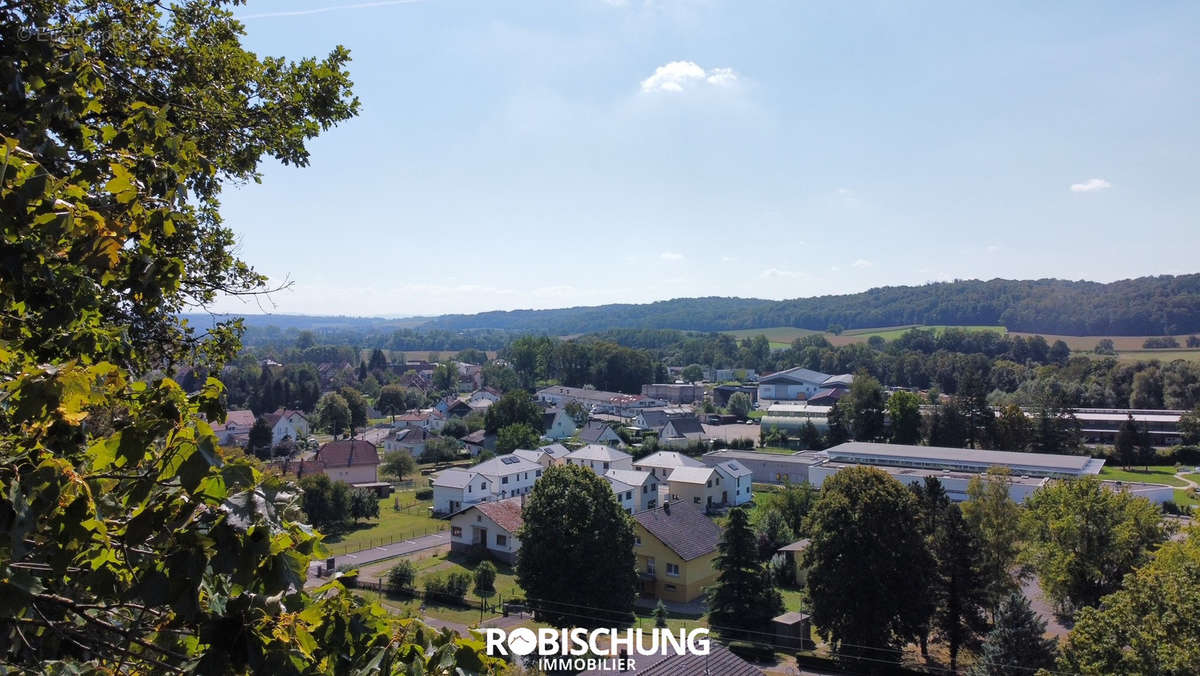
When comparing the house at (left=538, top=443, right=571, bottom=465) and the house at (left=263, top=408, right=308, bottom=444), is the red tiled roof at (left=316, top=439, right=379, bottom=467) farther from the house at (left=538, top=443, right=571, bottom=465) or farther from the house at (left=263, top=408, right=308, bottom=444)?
the house at (left=263, top=408, right=308, bottom=444)

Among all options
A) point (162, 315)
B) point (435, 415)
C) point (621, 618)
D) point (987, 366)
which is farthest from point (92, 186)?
point (987, 366)

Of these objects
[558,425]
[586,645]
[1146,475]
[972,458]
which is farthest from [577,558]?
→ [558,425]

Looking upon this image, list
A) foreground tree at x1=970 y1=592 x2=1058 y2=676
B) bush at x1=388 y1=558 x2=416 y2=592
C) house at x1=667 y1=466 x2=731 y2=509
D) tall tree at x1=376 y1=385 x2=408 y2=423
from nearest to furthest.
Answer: foreground tree at x1=970 y1=592 x2=1058 y2=676 → bush at x1=388 y1=558 x2=416 y2=592 → house at x1=667 y1=466 x2=731 y2=509 → tall tree at x1=376 y1=385 x2=408 y2=423

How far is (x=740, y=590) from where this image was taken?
70.4ft

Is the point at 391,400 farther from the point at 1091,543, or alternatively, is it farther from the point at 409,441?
the point at 1091,543

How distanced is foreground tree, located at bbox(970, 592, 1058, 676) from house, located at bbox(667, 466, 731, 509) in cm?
2203

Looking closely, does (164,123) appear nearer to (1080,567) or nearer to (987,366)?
(1080,567)

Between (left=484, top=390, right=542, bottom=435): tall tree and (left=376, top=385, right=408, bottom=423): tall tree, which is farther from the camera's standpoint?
(left=376, top=385, right=408, bottom=423): tall tree

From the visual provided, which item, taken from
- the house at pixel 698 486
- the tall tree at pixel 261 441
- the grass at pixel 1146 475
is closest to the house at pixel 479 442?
the tall tree at pixel 261 441

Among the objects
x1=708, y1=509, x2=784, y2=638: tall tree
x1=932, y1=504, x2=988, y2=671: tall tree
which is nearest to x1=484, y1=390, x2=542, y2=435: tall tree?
x1=708, y1=509, x2=784, y2=638: tall tree

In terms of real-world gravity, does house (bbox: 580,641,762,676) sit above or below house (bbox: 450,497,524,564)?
above

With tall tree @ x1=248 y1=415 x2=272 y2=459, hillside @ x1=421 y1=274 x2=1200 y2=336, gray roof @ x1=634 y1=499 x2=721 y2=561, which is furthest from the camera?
hillside @ x1=421 y1=274 x2=1200 y2=336

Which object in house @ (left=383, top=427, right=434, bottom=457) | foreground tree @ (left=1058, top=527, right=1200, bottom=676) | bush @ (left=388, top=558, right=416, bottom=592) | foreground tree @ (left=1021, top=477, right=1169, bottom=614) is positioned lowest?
house @ (left=383, top=427, right=434, bottom=457)

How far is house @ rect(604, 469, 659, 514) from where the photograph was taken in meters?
35.2
